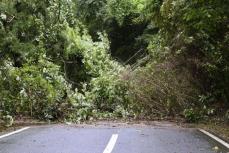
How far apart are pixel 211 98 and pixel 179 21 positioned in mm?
3740

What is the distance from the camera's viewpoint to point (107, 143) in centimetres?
1177

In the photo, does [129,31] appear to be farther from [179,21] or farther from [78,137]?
[78,137]

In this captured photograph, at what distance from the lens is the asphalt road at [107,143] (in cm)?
1064

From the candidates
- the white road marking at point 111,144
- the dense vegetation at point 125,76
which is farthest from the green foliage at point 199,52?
the white road marking at point 111,144

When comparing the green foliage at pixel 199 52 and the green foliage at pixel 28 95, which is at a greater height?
the green foliage at pixel 199 52

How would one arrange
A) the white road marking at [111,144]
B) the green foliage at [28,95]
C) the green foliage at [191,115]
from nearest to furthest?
the white road marking at [111,144]
the green foliage at [191,115]
the green foliage at [28,95]

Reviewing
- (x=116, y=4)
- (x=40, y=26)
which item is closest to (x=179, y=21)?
(x=40, y=26)

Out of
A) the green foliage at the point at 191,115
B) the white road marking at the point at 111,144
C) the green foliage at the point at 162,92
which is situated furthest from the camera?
the green foliage at the point at 162,92

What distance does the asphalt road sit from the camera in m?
10.6

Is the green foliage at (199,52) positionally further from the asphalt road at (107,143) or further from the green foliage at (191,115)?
the asphalt road at (107,143)

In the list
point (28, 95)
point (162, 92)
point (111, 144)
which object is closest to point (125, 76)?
point (162, 92)

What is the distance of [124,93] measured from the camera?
74.4 feet

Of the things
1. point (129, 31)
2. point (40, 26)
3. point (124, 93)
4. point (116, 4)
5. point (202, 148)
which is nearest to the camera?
point (202, 148)

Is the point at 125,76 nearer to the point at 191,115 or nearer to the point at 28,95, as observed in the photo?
the point at 191,115
